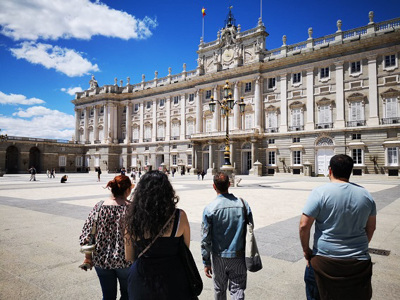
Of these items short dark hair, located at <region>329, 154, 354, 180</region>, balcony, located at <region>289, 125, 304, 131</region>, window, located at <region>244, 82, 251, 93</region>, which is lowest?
short dark hair, located at <region>329, 154, 354, 180</region>

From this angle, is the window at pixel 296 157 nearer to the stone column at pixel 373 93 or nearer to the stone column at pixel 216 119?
the stone column at pixel 373 93

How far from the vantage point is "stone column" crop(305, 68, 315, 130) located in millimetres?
34406

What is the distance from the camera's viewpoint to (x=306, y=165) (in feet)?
109

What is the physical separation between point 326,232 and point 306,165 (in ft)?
107

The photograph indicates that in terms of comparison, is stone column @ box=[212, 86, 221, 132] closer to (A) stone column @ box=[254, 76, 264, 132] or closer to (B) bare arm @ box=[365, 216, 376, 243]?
(A) stone column @ box=[254, 76, 264, 132]

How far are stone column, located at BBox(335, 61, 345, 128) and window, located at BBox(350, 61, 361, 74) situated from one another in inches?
40.5

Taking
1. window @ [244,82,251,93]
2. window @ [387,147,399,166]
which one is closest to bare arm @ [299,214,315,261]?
window @ [387,147,399,166]

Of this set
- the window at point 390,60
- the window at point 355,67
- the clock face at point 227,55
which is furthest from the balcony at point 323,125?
the clock face at point 227,55

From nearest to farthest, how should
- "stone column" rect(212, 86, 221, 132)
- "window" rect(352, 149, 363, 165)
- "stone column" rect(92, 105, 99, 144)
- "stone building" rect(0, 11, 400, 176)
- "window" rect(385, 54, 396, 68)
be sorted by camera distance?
"window" rect(385, 54, 396, 68) < "stone building" rect(0, 11, 400, 176) < "window" rect(352, 149, 363, 165) < "stone column" rect(212, 86, 221, 132) < "stone column" rect(92, 105, 99, 144)

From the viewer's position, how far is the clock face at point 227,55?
137 feet

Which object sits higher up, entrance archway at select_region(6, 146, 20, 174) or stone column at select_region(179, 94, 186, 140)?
stone column at select_region(179, 94, 186, 140)

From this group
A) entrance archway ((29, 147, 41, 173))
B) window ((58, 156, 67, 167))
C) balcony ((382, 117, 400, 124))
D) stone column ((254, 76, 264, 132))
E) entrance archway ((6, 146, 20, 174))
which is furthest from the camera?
window ((58, 156, 67, 167))

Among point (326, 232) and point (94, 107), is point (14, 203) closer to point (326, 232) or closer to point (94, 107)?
point (326, 232)

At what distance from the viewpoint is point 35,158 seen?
51562 mm
